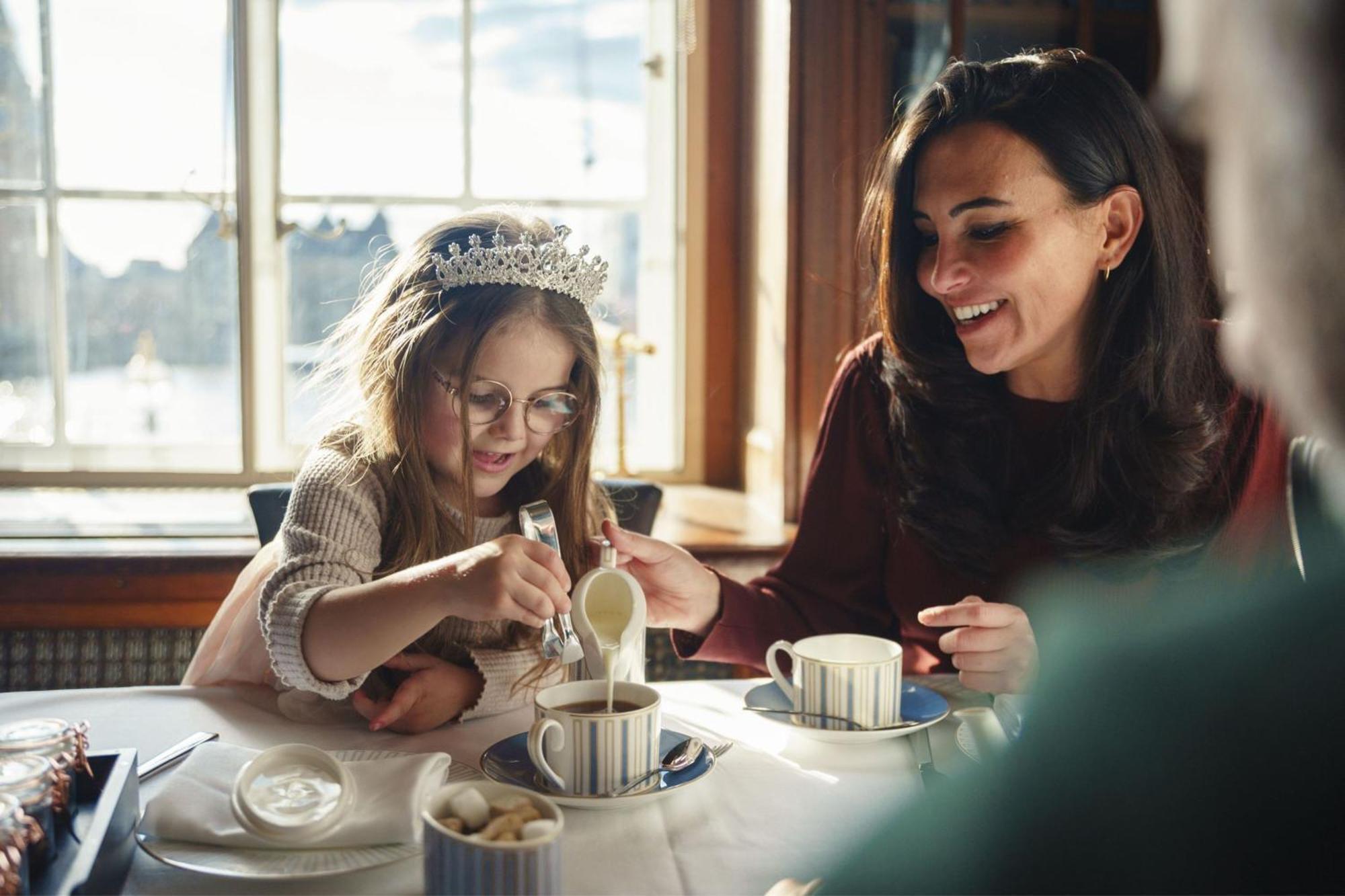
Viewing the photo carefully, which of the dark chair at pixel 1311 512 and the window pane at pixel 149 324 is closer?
the dark chair at pixel 1311 512

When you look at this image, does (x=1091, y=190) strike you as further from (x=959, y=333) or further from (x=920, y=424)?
(x=920, y=424)

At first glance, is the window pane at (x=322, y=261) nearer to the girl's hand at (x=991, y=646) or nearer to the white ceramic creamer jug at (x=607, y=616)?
the white ceramic creamer jug at (x=607, y=616)

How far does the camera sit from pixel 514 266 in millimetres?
1399

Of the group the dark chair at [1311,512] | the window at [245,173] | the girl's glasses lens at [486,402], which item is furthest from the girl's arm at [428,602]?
the window at [245,173]

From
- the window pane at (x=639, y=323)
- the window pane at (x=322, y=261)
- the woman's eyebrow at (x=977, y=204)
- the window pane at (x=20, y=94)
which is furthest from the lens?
the window pane at (x=639, y=323)

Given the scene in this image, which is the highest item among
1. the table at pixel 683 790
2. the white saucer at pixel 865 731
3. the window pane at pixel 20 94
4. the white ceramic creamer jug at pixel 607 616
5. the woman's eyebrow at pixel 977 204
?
the window pane at pixel 20 94

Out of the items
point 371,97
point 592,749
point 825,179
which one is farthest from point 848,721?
point 371,97

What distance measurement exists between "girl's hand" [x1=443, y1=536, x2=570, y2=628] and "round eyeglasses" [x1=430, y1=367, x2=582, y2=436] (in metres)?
0.28

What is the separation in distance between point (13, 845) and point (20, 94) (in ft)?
7.94

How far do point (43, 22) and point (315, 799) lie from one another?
2413 mm

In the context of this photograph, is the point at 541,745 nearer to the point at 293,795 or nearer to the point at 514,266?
the point at 293,795

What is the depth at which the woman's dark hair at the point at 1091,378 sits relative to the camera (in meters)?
1.46

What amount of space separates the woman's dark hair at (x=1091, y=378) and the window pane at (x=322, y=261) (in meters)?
1.52

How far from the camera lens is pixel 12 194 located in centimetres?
265
